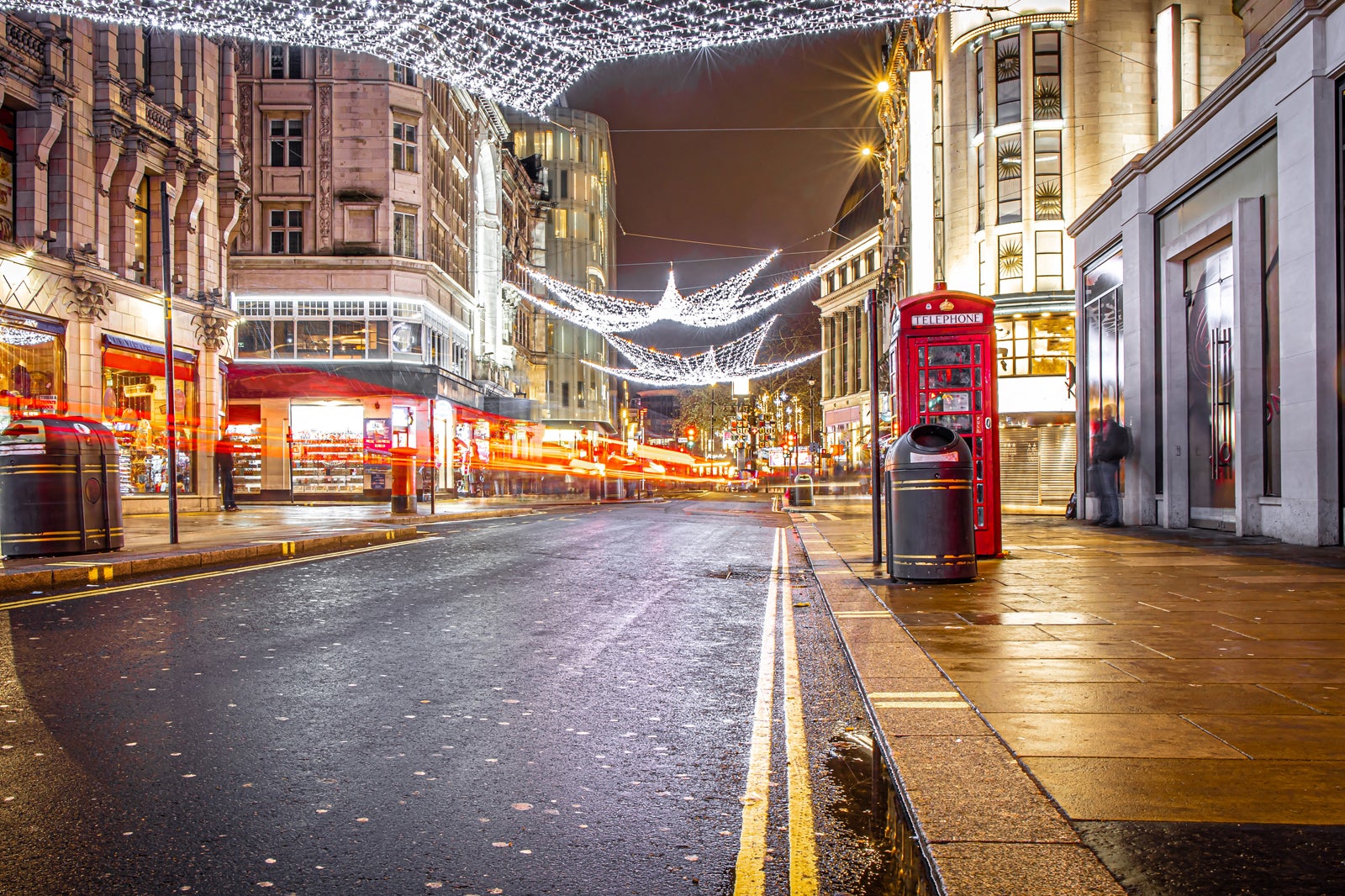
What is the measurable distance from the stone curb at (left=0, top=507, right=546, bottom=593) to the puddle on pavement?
9176 millimetres

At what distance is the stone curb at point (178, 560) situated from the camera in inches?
416

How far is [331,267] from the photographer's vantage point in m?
40.6

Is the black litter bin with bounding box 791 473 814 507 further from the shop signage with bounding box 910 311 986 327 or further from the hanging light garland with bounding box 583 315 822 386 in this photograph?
the shop signage with bounding box 910 311 986 327

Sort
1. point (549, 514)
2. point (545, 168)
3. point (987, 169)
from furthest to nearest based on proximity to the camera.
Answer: point (545, 168) → point (987, 169) → point (549, 514)

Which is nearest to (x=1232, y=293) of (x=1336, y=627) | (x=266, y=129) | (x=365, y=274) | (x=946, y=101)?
(x=1336, y=627)

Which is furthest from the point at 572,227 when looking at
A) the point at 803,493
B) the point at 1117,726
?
the point at 1117,726

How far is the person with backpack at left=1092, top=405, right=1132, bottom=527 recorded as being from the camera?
1912 centimetres

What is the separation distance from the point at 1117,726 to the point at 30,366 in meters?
24.1

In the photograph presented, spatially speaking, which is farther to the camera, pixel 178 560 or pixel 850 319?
pixel 850 319

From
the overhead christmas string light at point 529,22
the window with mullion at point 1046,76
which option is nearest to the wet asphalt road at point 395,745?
the overhead christmas string light at point 529,22

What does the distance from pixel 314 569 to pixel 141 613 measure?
12.0 feet

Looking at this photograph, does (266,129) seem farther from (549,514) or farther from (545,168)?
(545,168)

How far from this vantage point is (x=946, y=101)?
127 feet

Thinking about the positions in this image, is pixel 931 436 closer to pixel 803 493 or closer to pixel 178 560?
pixel 178 560
